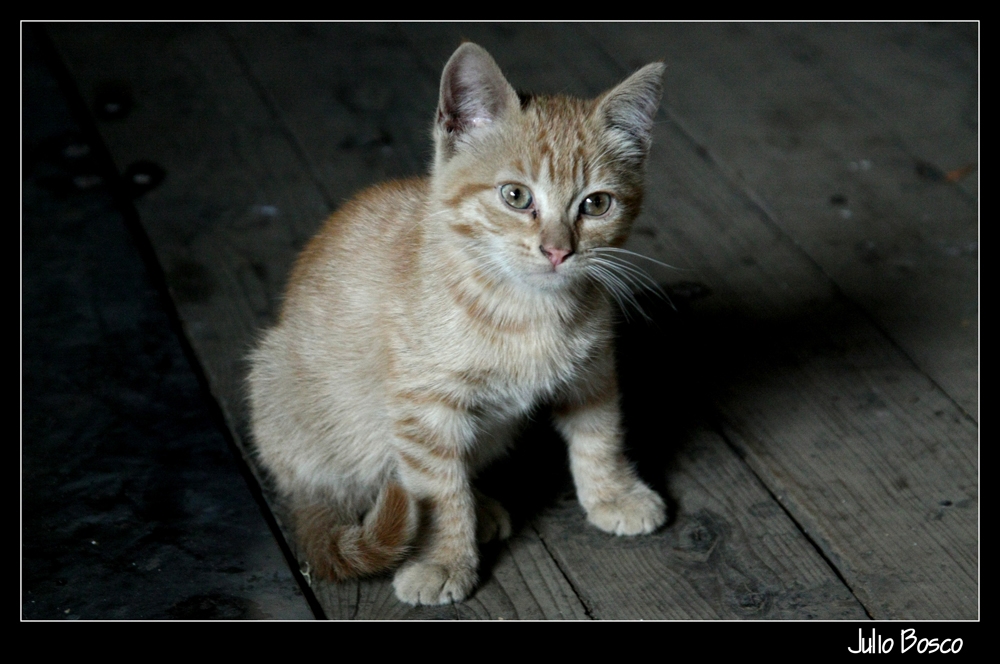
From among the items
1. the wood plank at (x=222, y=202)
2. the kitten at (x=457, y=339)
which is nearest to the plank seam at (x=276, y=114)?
the wood plank at (x=222, y=202)

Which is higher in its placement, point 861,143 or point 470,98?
point 470,98

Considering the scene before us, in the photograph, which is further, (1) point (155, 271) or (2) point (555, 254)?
(1) point (155, 271)

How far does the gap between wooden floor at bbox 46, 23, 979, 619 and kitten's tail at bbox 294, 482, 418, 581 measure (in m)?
0.06

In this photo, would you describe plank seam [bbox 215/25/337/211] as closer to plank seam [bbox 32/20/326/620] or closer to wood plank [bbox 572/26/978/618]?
plank seam [bbox 32/20/326/620]

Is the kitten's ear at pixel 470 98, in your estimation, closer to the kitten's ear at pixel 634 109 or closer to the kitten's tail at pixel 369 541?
the kitten's ear at pixel 634 109

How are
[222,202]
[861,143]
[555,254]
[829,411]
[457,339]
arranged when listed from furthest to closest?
[861,143] → [222,202] → [829,411] → [457,339] → [555,254]

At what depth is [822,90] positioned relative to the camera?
3.43m

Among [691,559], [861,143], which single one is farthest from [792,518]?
[861,143]

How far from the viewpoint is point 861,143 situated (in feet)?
10.5

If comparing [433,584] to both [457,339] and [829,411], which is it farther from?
[829,411]

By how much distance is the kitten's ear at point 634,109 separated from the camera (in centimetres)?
184

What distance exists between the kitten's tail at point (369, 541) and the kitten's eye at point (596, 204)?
58 centimetres

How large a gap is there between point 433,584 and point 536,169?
29.2 inches

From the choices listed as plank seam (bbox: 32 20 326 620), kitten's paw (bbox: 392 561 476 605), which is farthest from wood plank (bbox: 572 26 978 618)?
plank seam (bbox: 32 20 326 620)
